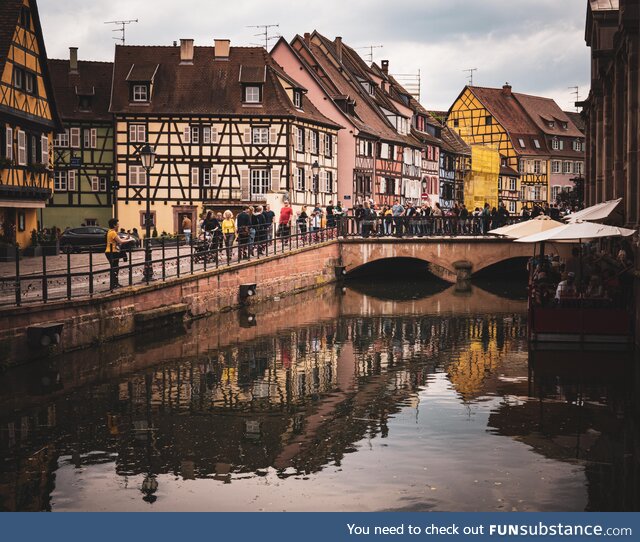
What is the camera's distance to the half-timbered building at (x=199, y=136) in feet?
183

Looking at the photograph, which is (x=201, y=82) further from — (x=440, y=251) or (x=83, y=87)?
(x=440, y=251)

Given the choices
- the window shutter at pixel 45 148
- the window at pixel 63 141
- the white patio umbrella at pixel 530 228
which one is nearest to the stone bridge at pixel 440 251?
the window shutter at pixel 45 148

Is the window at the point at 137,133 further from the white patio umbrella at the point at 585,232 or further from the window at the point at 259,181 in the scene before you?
the white patio umbrella at the point at 585,232

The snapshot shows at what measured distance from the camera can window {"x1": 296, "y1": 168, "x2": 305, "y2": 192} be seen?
57812 mm

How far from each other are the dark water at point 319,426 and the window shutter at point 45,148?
1743 cm

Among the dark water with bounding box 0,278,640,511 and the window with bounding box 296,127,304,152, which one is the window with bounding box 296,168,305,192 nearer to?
the window with bounding box 296,127,304,152

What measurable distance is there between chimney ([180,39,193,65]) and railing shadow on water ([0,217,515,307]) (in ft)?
51.5

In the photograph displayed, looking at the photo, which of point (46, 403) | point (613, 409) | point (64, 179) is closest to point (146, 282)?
point (46, 403)

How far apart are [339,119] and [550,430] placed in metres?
50.3

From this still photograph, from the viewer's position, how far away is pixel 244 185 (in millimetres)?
56312

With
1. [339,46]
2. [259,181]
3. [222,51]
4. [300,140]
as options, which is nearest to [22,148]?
[259,181]

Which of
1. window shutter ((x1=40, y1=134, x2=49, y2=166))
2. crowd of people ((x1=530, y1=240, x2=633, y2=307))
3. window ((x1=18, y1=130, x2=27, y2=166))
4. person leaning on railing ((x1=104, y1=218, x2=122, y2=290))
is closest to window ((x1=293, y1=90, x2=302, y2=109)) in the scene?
window shutter ((x1=40, y1=134, x2=49, y2=166))

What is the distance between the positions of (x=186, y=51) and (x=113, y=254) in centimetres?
3298

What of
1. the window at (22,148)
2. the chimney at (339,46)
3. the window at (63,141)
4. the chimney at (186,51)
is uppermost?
the chimney at (339,46)
